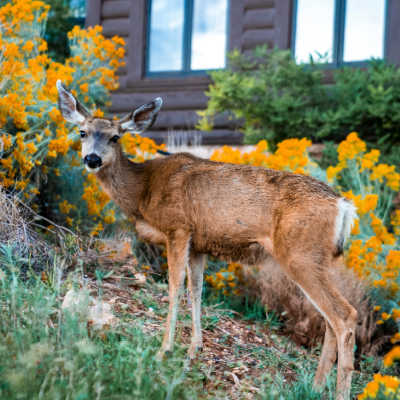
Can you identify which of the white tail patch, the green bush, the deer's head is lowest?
the white tail patch

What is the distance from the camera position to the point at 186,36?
11594mm

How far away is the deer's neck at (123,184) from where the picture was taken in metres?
4.71

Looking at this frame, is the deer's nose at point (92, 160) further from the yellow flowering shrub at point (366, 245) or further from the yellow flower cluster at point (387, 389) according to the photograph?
the yellow flower cluster at point (387, 389)

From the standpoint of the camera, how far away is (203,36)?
1148 cm

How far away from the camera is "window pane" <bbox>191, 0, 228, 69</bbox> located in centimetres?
1132

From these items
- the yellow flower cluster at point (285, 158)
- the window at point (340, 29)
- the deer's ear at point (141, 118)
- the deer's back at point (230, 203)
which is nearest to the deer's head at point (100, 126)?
the deer's ear at point (141, 118)

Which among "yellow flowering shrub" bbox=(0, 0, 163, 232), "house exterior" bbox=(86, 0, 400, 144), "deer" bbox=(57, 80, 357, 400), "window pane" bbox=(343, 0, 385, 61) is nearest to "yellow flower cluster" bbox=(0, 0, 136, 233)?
"yellow flowering shrub" bbox=(0, 0, 163, 232)

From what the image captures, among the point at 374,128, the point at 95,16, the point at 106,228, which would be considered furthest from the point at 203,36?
the point at 106,228

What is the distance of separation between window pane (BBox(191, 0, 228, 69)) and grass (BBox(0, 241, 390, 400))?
658 cm

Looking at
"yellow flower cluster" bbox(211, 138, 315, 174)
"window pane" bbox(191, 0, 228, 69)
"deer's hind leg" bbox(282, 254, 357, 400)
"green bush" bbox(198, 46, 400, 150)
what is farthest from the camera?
"window pane" bbox(191, 0, 228, 69)

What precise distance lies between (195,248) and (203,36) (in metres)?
7.97

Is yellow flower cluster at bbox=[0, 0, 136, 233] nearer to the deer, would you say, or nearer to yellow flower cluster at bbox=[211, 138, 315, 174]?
the deer

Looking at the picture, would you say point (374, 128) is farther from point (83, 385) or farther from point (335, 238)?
point (83, 385)

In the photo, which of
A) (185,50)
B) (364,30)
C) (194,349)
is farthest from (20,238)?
(364,30)
